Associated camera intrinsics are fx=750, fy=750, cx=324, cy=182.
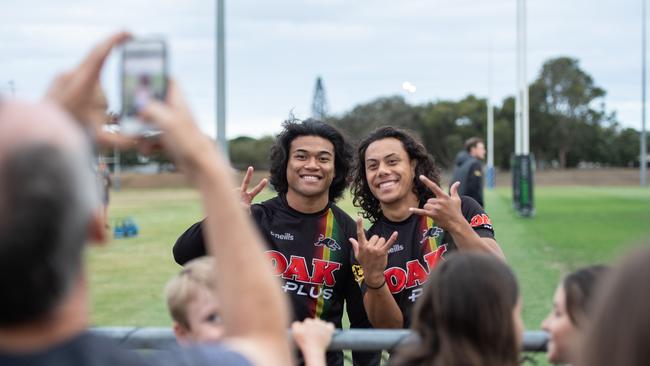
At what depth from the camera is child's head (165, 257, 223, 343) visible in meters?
2.16

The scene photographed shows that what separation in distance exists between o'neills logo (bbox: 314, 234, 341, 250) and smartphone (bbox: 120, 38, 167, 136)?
2.65m

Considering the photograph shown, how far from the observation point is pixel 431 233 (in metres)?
3.98

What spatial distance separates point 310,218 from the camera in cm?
421

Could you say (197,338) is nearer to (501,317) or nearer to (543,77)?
(501,317)

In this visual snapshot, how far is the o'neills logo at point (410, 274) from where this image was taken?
3859 mm

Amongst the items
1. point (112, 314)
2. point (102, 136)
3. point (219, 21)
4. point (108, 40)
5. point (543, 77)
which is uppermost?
point (543, 77)

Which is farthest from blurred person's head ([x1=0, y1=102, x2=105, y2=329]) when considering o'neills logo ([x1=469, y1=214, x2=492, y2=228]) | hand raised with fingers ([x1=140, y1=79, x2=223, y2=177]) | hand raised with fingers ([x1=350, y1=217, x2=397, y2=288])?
o'neills logo ([x1=469, y1=214, x2=492, y2=228])

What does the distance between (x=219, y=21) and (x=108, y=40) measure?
28.0 feet

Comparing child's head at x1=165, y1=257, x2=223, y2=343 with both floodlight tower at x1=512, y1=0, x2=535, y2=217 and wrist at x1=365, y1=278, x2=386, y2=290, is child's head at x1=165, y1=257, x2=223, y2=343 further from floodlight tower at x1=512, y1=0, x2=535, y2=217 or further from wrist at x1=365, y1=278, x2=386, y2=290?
floodlight tower at x1=512, y1=0, x2=535, y2=217

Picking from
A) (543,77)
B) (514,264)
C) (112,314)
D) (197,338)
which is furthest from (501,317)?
(543,77)

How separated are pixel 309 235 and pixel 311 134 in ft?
2.30

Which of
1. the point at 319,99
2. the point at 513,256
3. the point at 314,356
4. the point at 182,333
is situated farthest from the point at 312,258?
the point at 319,99

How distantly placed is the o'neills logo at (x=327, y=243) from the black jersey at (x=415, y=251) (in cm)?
18

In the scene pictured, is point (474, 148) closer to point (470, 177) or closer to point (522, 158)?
point (470, 177)
